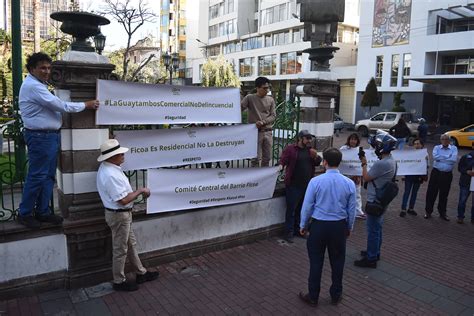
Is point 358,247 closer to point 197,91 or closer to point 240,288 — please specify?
point 240,288

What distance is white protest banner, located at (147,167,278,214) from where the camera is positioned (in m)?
5.53

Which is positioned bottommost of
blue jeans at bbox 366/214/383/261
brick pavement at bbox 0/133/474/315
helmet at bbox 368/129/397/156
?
brick pavement at bbox 0/133/474/315

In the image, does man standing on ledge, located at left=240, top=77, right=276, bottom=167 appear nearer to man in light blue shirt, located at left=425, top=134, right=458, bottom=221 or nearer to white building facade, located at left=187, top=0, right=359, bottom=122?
man in light blue shirt, located at left=425, top=134, right=458, bottom=221

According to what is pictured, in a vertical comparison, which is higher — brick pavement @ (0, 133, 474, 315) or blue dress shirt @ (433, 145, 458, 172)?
blue dress shirt @ (433, 145, 458, 172)

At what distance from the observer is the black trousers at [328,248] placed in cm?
450

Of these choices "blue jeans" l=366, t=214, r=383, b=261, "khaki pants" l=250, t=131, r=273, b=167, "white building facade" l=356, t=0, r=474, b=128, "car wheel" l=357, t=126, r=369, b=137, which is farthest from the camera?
"white building facade" l=356, t=0, r=474, b=128

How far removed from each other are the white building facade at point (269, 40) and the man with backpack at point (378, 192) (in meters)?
34.5

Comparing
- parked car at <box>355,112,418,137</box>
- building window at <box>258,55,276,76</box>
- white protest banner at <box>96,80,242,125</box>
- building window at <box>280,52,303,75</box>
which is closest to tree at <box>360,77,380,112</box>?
parked car at <box>355,112,418,137</box>

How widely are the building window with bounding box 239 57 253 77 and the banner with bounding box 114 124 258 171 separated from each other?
4937 cm

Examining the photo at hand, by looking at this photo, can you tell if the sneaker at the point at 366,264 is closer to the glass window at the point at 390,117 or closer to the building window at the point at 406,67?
the glass window at the point at 390,117

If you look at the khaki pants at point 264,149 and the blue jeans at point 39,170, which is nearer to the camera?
the blue jeans at point 39,170

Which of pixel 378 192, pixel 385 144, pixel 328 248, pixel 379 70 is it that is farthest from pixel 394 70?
pixel 328 248

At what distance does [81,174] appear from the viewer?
4934 millimetres

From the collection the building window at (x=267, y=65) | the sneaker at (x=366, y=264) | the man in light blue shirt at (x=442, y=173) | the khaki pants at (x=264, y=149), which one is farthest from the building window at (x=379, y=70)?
the sneaker at (x=366, y=264)
